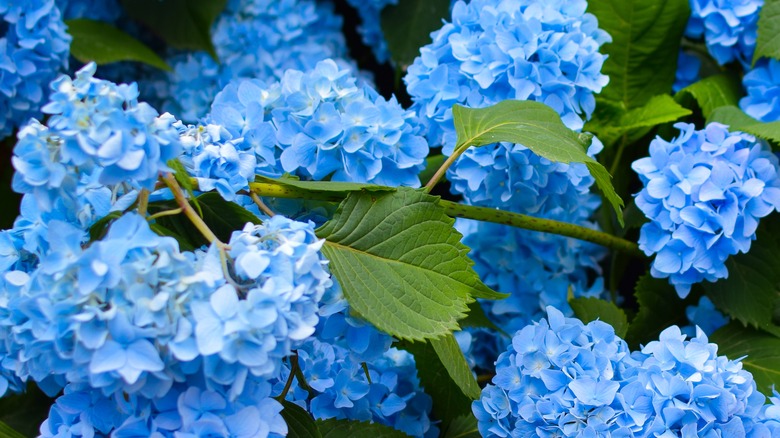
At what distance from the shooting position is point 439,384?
31.0 inches

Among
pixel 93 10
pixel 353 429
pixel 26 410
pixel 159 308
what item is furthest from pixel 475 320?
pixel 93 10

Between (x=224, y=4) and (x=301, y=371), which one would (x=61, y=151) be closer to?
(x=301, y=371)

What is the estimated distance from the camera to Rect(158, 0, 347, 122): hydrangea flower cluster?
44.2 inches

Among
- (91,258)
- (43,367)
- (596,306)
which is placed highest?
(91,258)

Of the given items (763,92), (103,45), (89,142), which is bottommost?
(103,45)

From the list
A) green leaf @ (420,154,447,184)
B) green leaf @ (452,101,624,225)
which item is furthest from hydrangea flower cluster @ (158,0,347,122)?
green leaf @ (452,101,624,225)

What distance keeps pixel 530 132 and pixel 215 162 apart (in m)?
0.27

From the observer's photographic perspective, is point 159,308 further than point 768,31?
No

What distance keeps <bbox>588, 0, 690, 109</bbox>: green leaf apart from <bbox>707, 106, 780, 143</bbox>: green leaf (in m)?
0.12

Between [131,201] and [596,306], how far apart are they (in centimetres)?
48

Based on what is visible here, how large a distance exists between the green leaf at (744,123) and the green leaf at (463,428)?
391 millimetres

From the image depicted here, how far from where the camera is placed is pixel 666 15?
98cm

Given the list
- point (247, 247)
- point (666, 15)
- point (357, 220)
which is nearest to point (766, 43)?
point (666, 15)

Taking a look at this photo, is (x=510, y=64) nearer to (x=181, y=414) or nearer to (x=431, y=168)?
(x=431, y=168)
